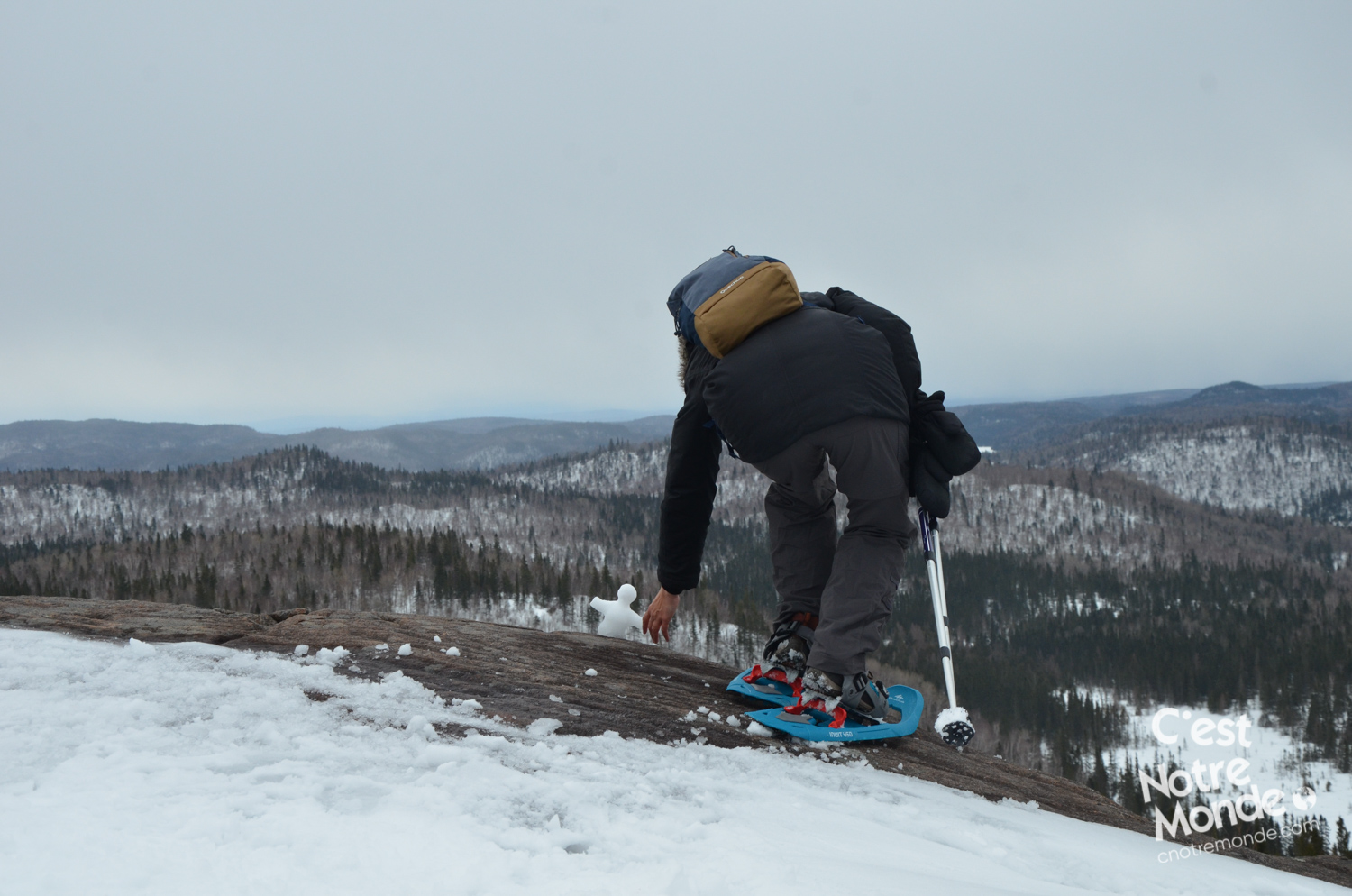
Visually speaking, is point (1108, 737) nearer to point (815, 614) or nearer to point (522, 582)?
point (522, 582)

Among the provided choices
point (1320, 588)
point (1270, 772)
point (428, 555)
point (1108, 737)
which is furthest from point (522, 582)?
point (1320, 588)

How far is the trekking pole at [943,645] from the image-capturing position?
4.18m

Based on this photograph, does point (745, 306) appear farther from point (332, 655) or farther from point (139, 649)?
point (139, 649)

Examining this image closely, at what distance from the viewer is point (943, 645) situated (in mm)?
5039

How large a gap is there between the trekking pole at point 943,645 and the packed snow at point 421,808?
318 mm

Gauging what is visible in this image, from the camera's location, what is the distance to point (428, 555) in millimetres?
101750

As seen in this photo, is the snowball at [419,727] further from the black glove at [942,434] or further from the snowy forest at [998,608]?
the snowy forest at [998,608]

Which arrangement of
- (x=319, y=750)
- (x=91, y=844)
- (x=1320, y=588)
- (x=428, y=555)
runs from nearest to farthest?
(x=91, y=844) → (x=319, y=750) → (x=428, y=555) → (x=1320, y=588)

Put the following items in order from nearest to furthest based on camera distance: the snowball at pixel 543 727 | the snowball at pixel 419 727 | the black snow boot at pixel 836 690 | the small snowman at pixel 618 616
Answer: the snowball at pixel 419 727
the snowball at pixel 543 727
the black snow boot at pixel 836 690
the small snowman at pixel 618 616

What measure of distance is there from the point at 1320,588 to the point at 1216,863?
187m

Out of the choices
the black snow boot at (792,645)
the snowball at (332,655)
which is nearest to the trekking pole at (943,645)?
the black snow boot at (792,645)

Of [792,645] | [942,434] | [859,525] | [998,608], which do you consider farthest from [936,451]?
[998,608]

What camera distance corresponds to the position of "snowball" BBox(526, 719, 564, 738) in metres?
3.69

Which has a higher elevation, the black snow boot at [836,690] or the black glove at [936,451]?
the black glove at [936,451]
